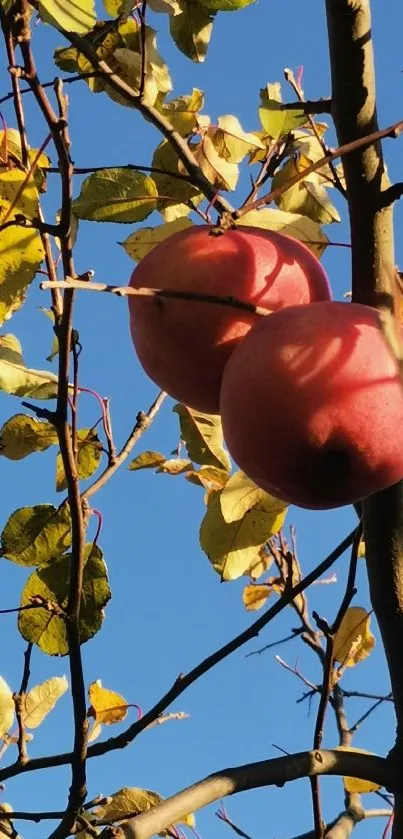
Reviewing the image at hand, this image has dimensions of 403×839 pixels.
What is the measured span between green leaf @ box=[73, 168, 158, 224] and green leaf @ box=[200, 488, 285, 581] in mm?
512

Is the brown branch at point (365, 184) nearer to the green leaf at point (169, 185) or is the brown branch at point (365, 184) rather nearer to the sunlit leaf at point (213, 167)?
the green leaf at point (169, 185)

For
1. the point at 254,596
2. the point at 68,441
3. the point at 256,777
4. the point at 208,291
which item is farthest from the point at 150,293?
the point at 254,596

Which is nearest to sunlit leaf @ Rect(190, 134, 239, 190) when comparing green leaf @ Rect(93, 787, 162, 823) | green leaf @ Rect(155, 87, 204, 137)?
green leaf @ Rect(155, 87, 204, 137)

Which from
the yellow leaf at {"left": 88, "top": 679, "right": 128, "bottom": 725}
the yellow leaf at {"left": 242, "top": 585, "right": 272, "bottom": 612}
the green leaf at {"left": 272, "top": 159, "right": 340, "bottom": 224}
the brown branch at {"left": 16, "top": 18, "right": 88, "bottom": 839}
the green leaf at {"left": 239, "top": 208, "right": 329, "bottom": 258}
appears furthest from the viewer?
the yellow leaf at {"left": 242, "top": 585, "right": 272, "bottom": 612}

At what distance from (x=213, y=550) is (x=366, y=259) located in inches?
25.8

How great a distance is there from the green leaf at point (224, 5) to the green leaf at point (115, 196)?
1.04 ft

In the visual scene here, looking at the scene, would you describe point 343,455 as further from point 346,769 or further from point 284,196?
point 284,196

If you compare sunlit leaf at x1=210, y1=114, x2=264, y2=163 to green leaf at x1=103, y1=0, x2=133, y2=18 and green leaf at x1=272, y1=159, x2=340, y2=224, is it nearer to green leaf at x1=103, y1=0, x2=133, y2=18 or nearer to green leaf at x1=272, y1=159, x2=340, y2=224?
green leaf at x1=272, y1=159, x2=340, y2=224

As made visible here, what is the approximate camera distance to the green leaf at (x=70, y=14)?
1.14 metres

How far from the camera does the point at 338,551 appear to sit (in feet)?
4.16

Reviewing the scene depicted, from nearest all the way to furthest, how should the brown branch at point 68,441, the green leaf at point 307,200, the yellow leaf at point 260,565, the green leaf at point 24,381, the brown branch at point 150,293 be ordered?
the brown branch at point 150,293 < the brown branch at point 68,441 < the green leaf at point 24,381 < the green leaf at point 307,200 < the yellow leaf at point 260,565

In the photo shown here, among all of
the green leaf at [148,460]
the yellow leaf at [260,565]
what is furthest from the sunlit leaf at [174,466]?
the yellow leaf at [260,565]

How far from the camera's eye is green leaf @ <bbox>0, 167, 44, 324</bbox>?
1211 mm

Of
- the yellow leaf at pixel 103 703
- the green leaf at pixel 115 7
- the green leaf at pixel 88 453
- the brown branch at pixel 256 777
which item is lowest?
the brown branch at pixel 256 777
